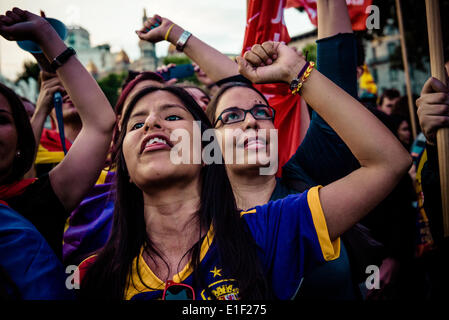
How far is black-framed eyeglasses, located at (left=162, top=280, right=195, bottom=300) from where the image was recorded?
4.00 feet

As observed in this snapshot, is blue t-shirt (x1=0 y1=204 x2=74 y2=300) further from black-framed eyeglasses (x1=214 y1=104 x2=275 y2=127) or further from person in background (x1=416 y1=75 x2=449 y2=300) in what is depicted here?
person in background (x1=416 y1=75 x2=449 y2=300)

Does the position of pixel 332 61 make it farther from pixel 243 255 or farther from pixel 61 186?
pixel 61 186

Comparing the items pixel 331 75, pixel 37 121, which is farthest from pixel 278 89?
pixel 37 121

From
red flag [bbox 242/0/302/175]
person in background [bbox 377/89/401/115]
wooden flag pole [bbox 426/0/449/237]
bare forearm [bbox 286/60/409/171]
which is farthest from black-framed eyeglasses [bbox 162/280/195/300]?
person in background [bbox 377/89/401/115]

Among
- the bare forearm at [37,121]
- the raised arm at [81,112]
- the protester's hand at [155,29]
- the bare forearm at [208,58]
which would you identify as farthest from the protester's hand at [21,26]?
the bare forearm at [37,121]

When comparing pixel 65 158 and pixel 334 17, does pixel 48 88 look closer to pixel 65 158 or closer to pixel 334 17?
pixel 65 158

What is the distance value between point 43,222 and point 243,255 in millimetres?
921

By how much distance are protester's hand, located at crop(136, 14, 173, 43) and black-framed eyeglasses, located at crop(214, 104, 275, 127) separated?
2.33 ft

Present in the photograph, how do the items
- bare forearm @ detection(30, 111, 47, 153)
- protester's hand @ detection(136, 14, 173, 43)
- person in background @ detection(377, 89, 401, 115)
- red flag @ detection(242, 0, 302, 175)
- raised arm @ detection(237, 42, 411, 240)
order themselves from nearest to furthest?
raised arm @ detection(237, 42, 411, 240)
protester's hand @ detection(136, 14, 173, 43)
red flag @ detection(242, 0, 302, 175)
bare forearm @ detection(30, 111, 47, 153)
person in background @ detection(377, 89, 401, 115)

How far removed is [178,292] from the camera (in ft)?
4.05

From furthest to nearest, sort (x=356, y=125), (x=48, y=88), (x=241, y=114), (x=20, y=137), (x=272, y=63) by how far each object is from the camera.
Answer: (x=48, y=88) < (x=241, y=114) < (x=20, y=137) < (x=272, y=63) < (x=356, y=125)

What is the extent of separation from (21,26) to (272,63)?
45.1 inches

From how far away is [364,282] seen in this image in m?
1.69
